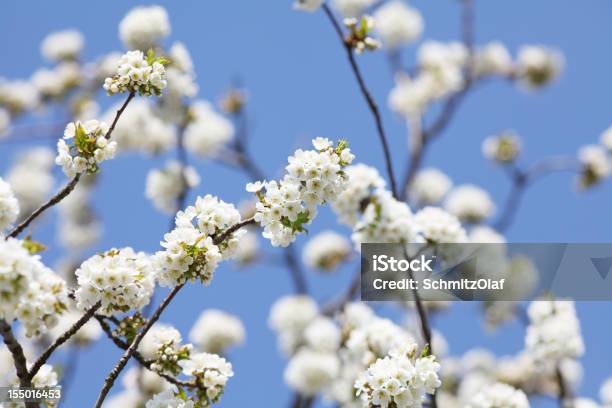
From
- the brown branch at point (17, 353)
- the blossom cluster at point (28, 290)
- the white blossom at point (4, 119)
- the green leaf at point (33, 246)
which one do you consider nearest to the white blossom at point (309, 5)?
the blossom cluster at point (28, 290)

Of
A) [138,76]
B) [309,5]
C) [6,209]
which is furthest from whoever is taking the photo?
[309,5]

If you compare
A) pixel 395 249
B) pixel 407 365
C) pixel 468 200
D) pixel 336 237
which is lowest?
pixel 407 365

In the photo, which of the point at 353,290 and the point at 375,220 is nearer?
the point at 375,220

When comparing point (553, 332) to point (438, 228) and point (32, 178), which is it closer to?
point (438, 228)

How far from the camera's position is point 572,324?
6.82 metres

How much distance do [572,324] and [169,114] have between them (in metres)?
4.72

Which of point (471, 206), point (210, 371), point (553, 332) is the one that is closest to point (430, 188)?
point (471, 206)

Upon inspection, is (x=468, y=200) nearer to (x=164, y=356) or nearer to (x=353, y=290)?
(x=353, y=290)

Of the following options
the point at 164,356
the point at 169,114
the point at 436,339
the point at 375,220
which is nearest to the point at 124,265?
the point at 164,356

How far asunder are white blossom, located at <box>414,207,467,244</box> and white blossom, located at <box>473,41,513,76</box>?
6.21m

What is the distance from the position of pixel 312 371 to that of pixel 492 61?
5.73 meters

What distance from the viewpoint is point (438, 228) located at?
20.4ft

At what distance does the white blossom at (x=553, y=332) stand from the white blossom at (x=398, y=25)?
6071 mm

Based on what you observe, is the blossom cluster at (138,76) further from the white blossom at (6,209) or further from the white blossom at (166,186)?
the white blossom at (166,186)
